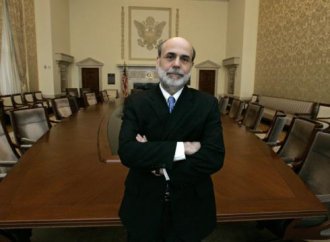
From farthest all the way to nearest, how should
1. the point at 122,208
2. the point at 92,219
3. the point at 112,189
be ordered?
the point at 112,189 → the point at 92,219 → the point at 122,208

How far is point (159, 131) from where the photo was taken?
1059 mm

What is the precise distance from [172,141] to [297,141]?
1.88 metres

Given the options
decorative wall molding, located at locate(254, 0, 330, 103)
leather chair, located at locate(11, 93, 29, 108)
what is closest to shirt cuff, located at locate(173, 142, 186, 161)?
decorative wall molding, located at locate(254, 0, 330, 103)

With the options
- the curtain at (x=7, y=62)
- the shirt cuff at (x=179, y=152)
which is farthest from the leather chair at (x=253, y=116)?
the curtain at (x=7, y=62)

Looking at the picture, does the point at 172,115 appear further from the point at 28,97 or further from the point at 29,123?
the point at 28,97

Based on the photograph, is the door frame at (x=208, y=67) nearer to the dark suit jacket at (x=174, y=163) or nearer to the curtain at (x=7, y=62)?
the curtain at (x=7, y=62)

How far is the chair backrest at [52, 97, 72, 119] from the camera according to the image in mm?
4879

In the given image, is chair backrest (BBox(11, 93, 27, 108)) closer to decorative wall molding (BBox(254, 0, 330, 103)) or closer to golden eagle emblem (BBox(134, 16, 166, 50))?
golden eagle emblem (BBox(134, 16, 166, 50))

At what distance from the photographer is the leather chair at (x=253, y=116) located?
13.1 ft

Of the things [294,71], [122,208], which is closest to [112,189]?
[122,208]

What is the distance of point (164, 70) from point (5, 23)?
9.51 meters

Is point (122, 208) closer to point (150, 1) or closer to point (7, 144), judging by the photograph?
point (7, 144)

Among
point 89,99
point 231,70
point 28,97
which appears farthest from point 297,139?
point 231,70

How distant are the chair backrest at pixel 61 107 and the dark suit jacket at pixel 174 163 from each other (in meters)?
4.16
